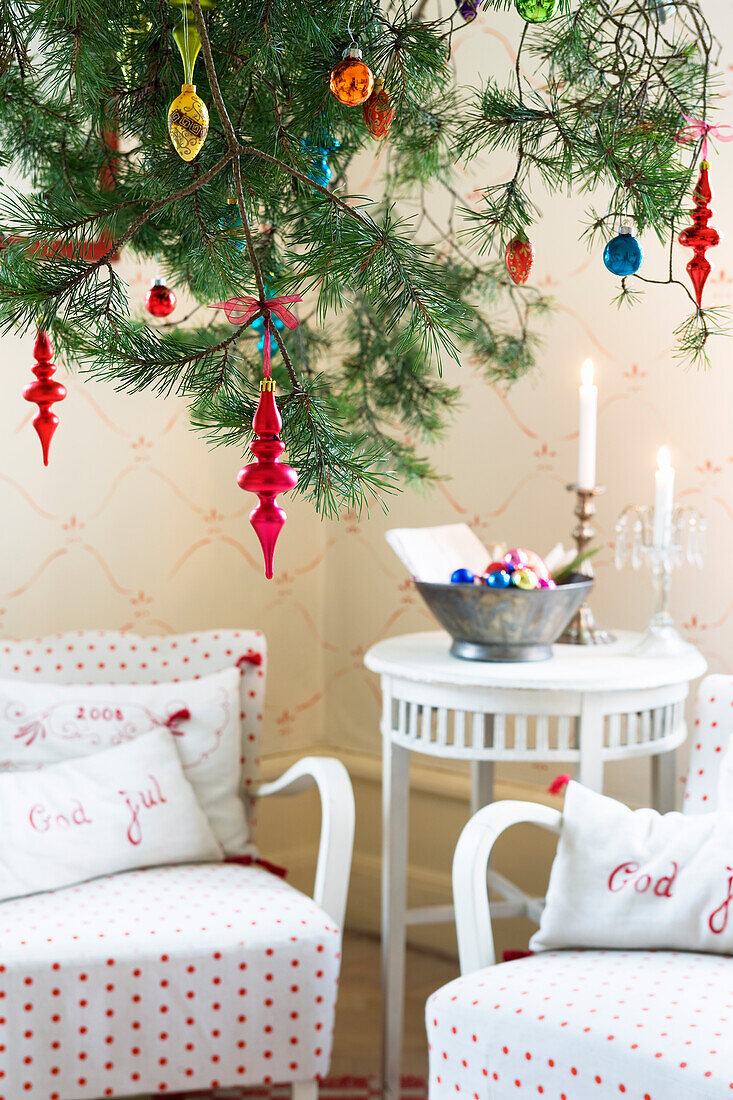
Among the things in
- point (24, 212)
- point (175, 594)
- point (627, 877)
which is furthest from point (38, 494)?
point (24, 212)

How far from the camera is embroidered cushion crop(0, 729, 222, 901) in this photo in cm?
159

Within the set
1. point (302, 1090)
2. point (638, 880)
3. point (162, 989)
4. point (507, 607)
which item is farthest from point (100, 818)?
point (638, 880)

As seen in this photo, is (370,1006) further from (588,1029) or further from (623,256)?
(623,256)

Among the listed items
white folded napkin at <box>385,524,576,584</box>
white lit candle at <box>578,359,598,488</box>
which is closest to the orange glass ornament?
white folded napkin at <box>385,524,576,584</box>

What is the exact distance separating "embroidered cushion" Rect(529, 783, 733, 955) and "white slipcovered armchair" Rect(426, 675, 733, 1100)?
3 cm

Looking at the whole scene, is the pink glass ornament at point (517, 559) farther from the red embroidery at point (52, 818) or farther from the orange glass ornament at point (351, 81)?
the orange glass ornament at point (351, 81)

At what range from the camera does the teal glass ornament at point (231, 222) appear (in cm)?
64

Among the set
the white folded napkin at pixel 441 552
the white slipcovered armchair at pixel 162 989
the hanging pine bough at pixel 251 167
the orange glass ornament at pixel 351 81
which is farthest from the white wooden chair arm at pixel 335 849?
the orange glass ornament at pixel 351 81

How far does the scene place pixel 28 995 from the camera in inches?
55.4

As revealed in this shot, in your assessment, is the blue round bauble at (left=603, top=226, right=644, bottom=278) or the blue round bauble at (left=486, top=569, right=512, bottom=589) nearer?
the blue round bauble at (left=603, top=226, right=644, bottom=278)

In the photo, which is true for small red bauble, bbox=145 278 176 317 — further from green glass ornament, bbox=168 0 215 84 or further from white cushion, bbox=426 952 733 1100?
white cushion, bbox=426 952 733 1100

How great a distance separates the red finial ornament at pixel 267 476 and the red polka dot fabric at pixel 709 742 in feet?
4.07

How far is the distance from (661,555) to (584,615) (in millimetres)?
198

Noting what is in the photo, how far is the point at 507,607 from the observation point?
1668 millimetres
